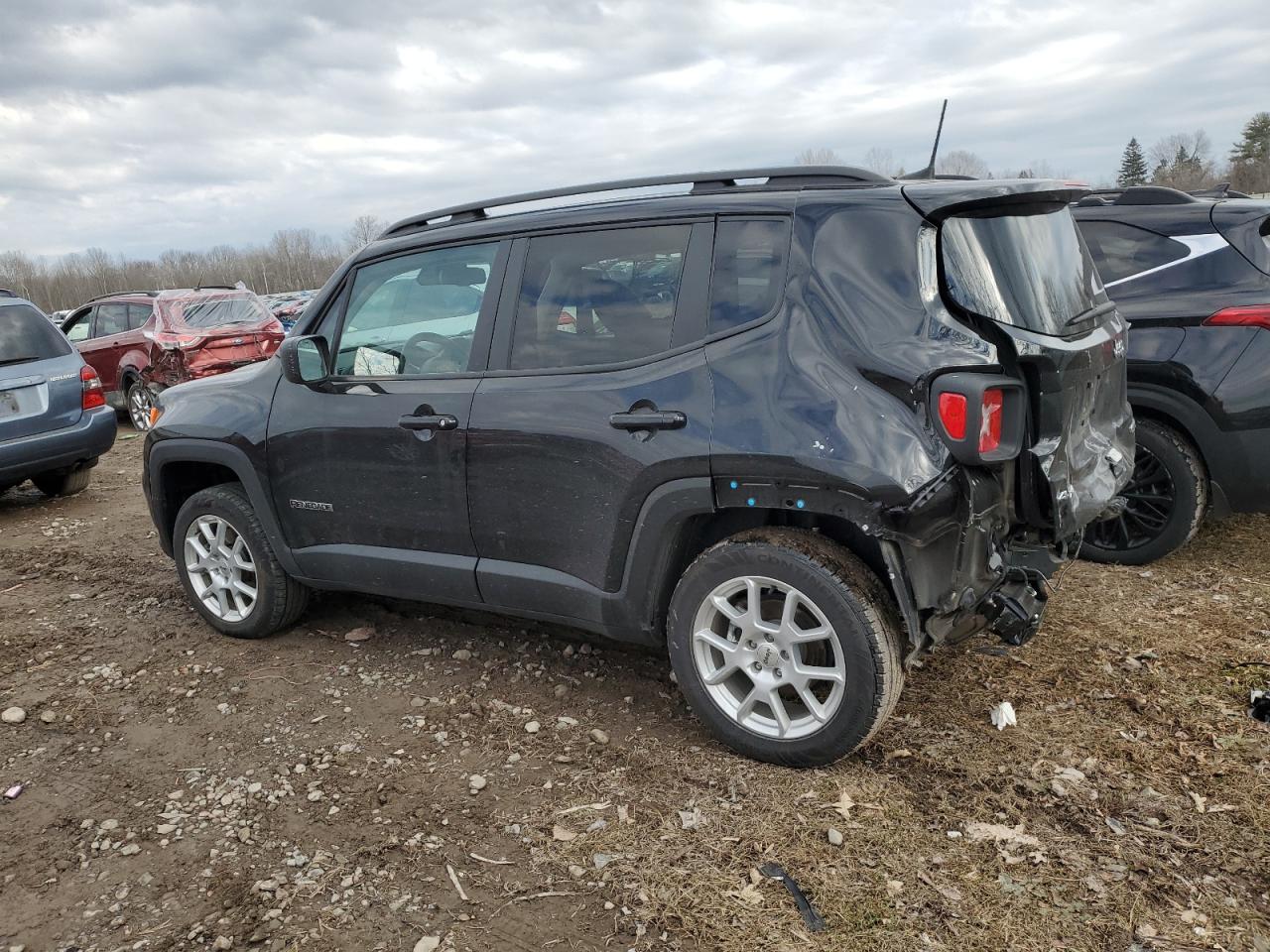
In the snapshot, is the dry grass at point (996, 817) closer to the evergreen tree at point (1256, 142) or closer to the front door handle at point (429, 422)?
the front door handle at point (429, 422)

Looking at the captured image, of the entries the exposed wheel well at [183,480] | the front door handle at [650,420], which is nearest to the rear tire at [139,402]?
the exposed wheel well at [183,480]

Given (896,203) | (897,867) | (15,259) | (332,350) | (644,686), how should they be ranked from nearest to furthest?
(897,867) < (896,203) < (644,686) < (332,350) < (15,259)

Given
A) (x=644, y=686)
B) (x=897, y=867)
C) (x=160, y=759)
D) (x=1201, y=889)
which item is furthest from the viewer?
(x=644, y=686)

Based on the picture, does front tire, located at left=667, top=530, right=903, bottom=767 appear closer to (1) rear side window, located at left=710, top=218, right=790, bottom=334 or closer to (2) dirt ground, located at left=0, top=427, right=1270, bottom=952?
(2) dirt ground, located at left=0, top=427, right=1270, bottom=952

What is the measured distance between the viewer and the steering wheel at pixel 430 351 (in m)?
3.82

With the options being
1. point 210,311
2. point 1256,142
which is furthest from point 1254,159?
point 210,311

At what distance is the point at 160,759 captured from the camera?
141 inches

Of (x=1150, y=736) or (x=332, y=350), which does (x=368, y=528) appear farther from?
(x=1150, y=736)

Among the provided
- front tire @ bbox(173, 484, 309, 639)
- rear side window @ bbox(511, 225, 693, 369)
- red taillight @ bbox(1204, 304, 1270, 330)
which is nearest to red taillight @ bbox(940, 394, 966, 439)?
rear side window @ bbox(511, 225, 693, 369)

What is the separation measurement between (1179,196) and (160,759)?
538cm

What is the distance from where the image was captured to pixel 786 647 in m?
3.10

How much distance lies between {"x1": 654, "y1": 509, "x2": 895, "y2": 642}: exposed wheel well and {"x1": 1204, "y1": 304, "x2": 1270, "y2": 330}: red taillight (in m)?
2.58

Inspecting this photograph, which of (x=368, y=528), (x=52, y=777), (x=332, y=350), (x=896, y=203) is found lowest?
(x=52, y=777)

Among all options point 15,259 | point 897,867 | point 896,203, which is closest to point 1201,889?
point 897,867
